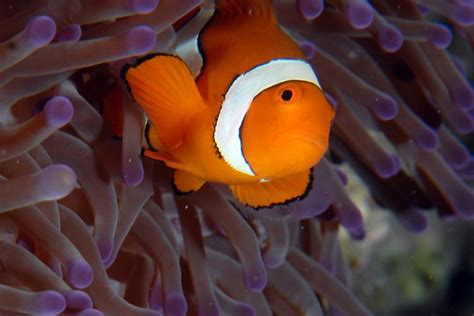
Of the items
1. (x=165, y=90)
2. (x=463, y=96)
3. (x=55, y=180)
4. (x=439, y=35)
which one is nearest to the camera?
(x=55, y=180)

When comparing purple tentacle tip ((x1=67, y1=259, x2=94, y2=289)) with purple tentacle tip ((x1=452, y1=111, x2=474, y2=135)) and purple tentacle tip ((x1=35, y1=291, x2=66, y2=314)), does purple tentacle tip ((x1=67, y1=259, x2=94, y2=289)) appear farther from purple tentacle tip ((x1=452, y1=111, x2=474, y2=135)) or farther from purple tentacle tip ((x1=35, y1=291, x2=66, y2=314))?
purple tentacle tip ((x1=452, y1=111, x2=474, y2=135))

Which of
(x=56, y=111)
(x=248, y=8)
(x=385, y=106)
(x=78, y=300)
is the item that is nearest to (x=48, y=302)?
(x=78, y=300)

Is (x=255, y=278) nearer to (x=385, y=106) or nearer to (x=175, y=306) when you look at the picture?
(x=175, y=306)

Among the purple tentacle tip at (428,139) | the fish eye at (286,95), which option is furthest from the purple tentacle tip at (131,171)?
the purple tentacle tip at (428,139)

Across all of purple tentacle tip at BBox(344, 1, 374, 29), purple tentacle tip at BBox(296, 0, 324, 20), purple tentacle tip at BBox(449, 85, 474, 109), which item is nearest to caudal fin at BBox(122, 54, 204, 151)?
purple tentacle tip at BBox(296, 0, 324, 20)

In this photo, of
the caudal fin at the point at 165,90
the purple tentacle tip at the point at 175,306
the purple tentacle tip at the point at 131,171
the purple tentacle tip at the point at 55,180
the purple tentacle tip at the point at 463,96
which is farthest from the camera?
the purple tentacle tip at the point at 463,96

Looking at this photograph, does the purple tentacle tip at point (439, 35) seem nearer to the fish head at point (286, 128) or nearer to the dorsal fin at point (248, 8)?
the dorsal fin at point (248, 8)

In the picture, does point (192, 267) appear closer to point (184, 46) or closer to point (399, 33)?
point (184, 46)

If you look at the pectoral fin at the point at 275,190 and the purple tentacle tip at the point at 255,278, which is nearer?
the pectoral fin at the point at 275,190
